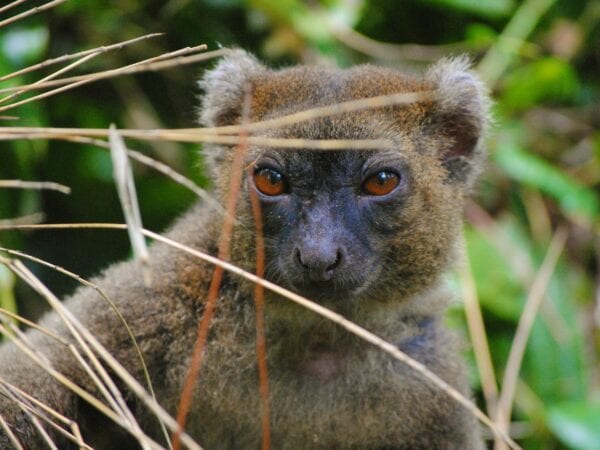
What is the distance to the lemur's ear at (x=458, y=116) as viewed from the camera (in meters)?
4.41

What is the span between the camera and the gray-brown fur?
4.01 metres

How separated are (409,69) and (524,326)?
2225 mm

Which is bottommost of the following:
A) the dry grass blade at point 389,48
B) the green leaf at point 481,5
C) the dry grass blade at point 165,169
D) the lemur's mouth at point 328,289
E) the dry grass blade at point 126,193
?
the dry grass blade at point 126,193

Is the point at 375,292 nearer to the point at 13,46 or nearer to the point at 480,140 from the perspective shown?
the point at 480,140

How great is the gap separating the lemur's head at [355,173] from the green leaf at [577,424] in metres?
2.00

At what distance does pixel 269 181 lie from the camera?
392 centimetres

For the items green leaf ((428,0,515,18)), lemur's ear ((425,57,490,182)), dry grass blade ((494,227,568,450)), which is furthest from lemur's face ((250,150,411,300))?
green leaf ((428,0,515,18))

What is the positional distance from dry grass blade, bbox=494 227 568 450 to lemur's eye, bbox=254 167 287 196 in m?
1.32

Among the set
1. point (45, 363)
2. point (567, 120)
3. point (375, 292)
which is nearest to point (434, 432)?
point (375, 292)

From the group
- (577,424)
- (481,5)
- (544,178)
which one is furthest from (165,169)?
(481,5)

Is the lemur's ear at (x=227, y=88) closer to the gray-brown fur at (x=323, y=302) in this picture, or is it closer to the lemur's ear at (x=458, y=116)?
the gray-brown fur at (x=323, y=302)

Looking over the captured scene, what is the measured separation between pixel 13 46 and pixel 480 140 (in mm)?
2737

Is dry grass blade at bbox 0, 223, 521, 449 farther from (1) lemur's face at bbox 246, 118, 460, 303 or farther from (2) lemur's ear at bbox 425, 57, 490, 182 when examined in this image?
(2) lemur's ear at bbox 425, 57, 490, 182

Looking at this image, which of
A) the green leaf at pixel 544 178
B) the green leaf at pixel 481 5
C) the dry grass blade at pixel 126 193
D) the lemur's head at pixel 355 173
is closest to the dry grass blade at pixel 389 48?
the green leaf at pixel 481 5
